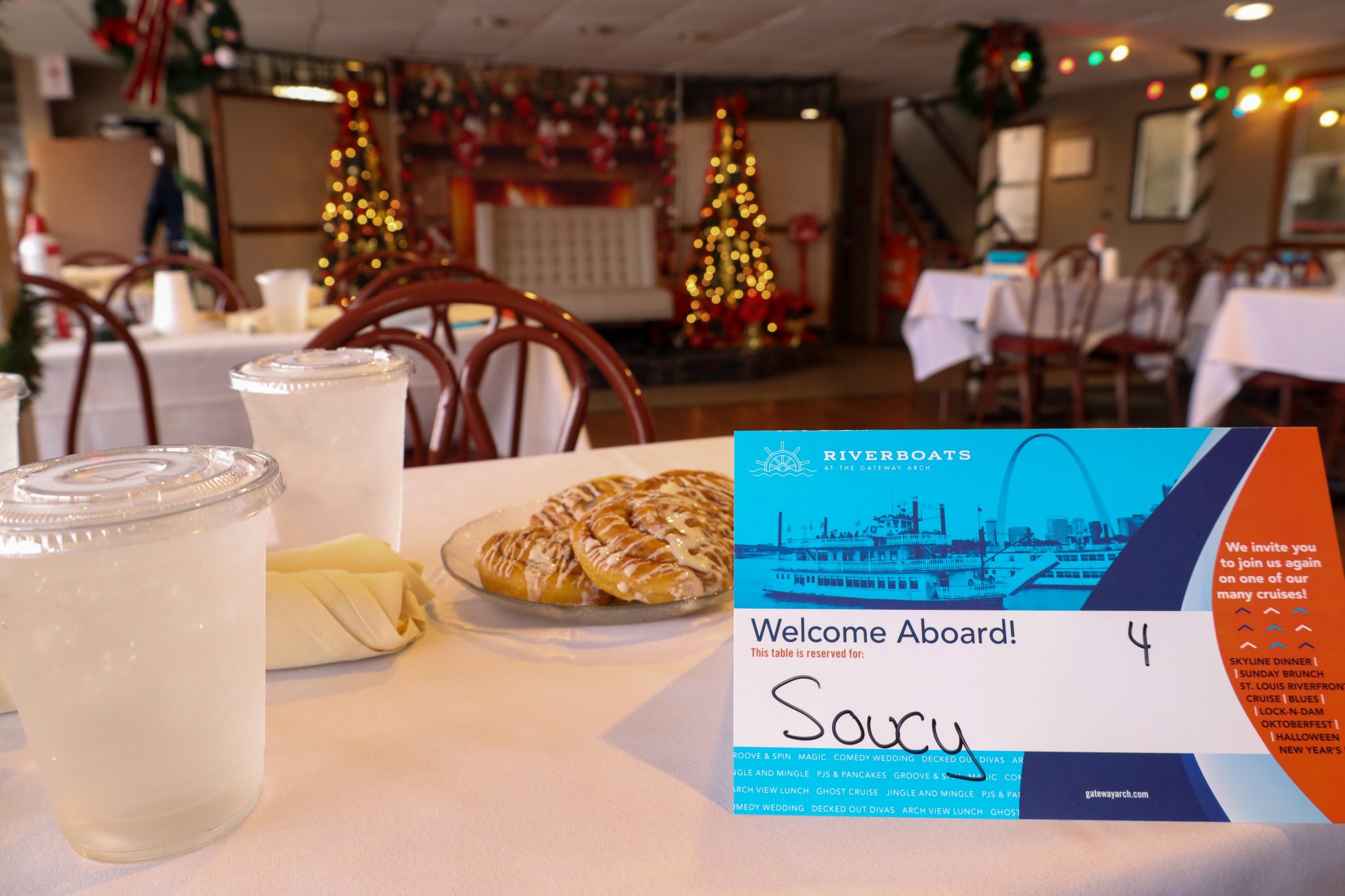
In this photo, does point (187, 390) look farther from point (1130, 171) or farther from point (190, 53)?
point (1130, 171)

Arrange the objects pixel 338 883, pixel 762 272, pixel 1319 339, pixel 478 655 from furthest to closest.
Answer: pixel 762 272, pixel 1319 339, pixel 478 655, pixel 338 883

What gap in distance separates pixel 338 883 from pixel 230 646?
0.36 feet

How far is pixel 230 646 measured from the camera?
1.32 feet

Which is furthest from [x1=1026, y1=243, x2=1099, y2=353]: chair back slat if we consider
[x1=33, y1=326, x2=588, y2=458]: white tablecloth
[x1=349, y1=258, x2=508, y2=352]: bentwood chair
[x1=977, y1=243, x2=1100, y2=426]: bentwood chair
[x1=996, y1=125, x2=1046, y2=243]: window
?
[x1=996, y1=125, x2=1046, y2=243]: window

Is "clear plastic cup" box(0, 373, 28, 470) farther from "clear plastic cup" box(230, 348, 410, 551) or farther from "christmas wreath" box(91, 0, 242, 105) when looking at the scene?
"christmas wreath" box(91, 0, 242, 105)

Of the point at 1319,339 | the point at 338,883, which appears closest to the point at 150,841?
the point at 338,883

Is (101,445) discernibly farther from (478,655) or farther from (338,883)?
(338,883)

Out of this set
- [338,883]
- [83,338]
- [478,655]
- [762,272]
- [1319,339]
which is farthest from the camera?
[762,272]

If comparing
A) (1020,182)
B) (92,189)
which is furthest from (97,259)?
(1020,182)

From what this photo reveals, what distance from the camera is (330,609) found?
576 millimetres

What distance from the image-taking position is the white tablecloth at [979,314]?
4.65 metres

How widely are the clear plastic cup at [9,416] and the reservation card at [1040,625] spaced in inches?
18.7

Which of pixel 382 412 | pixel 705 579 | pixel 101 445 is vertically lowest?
pixel 101 445

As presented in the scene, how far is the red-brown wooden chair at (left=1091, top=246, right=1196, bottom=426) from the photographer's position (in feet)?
15.1
